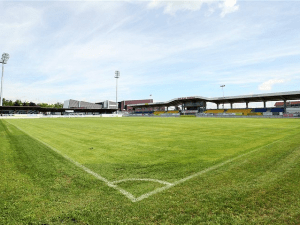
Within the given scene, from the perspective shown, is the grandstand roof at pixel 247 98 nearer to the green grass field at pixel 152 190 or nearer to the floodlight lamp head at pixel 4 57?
the green grass field at pixel 152 190

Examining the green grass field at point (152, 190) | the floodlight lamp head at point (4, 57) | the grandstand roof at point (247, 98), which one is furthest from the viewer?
the floodlight lamp head at point (4, 57)

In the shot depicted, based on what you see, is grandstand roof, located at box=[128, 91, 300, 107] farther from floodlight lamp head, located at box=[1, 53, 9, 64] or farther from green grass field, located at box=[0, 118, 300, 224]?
floodlight lamp head, located at box=[1, 53, 9, 64]

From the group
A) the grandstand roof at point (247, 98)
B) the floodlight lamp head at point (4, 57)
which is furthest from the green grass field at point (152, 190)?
the floodlight lamp head at point (4, 57)

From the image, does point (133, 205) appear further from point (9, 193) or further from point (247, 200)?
point (9, 193)

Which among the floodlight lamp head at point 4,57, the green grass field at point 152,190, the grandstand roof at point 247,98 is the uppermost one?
the floodlight lamp head at point 4,57

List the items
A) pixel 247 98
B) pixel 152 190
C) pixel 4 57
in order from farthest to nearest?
pixel 4 57 → pixel 247 98 → pixel 152 190

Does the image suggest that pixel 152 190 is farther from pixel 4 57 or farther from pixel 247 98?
pixel 4 57

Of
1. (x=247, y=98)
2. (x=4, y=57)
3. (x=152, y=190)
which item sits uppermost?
(x=4, y=57)

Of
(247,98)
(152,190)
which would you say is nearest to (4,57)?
(152,190)

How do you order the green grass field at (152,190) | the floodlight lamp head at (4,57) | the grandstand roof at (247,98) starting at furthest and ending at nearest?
the floodlight lamp head at (4,57) < the grandstand roof at (247,98) < the green grass field at (152,190)

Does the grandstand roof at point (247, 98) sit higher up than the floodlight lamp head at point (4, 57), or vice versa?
the floodlight lamp head at point (4, 57)

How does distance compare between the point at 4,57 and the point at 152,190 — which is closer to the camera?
the point at 152,190

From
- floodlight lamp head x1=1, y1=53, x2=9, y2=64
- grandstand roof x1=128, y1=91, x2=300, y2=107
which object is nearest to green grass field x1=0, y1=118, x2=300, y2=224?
grandstand roof x1=128, y1=91, x2=300, y2=107

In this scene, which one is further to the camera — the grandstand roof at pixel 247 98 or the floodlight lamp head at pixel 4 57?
the floodlight lamp head at pixel 4 57
